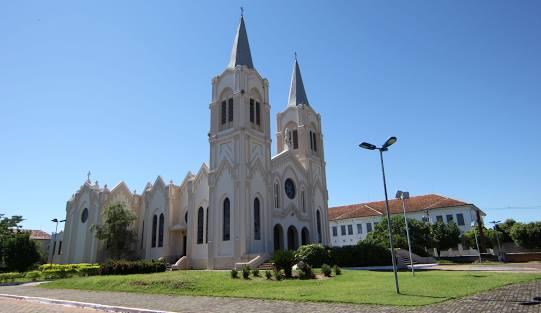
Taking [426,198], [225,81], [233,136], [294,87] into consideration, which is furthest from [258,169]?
[426,198]

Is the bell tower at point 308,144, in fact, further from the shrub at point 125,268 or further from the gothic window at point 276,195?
the shrub at point 125,268

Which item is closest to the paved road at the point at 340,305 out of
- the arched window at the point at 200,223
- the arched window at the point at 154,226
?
the arched window at the point at 200,223

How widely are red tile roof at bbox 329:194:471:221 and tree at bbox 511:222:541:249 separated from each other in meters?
7.71

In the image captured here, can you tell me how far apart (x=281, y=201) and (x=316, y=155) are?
9.89 meters

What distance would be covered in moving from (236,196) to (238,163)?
9.82 feet

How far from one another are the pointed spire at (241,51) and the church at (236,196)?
4.4 inches

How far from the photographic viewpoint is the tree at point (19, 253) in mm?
41875

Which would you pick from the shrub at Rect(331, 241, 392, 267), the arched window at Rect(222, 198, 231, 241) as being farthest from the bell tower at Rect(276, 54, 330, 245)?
the arched window at Rect(222, 198, 231, 241)

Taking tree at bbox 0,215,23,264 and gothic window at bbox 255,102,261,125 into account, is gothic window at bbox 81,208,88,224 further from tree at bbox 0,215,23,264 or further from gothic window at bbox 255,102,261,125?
gothic window at bbox 255,102,261,125

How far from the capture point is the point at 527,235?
5338cm

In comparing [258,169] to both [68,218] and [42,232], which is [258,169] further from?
[42,232]

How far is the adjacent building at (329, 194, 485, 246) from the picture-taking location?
57.9 meters

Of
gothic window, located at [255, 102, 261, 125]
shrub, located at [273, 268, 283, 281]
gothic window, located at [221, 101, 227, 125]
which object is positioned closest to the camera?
shrub, located at [273, 268, 283, 281]

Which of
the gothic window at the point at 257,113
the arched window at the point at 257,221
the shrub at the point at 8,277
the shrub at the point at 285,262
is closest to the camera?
the shrub at the point at 285,262
